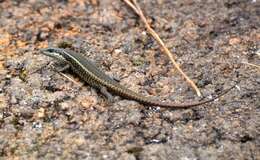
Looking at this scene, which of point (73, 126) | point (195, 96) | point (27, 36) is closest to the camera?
point (73, 126)

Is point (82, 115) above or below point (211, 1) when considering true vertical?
below

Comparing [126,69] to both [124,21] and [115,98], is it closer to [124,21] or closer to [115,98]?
[115,98]

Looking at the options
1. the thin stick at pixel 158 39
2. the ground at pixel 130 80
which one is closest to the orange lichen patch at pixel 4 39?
the ground at pixel 130 80

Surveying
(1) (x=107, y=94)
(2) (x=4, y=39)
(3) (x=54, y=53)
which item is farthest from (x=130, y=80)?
(2) (x=4, y=39)

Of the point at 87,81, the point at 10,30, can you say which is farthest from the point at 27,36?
the point at 87,81

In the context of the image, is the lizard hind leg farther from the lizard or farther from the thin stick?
the thin stick

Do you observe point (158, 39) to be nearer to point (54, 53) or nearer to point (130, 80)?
point (130, 80)

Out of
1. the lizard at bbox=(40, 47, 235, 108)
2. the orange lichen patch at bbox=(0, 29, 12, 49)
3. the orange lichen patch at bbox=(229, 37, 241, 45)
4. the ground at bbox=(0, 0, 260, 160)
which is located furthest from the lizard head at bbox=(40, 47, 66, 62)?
the orange lichen patch at bbox=(229, 37, 241, 45)
